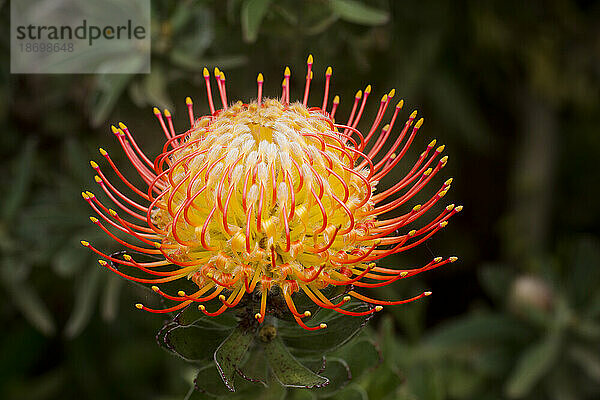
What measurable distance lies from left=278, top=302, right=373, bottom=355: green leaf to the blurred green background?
1.18 ft

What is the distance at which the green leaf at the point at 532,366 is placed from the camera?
218 centimetres

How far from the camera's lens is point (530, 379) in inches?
86.7

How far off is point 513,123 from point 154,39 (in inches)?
77.9

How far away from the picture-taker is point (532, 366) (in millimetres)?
2242

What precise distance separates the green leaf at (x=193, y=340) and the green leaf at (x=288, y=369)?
0.33 ft

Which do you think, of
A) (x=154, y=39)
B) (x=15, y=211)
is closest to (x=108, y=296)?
(x=15, y=211)

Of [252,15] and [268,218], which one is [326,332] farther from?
[252,15]

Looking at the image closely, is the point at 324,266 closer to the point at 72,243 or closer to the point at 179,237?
the point at 179,237

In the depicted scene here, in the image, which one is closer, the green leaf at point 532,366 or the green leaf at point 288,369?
the green leaf at point 288,369

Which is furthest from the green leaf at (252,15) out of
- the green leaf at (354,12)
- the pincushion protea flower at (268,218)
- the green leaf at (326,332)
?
the green leaf at (326,332)

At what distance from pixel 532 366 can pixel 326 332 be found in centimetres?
118

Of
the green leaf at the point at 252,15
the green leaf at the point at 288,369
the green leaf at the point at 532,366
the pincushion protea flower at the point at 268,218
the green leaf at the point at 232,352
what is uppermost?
the green leaf at the point at 252,15

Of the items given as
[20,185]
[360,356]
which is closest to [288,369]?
[360,356]

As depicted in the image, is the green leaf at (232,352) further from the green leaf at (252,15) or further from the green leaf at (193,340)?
the green leaf at (252,15)
